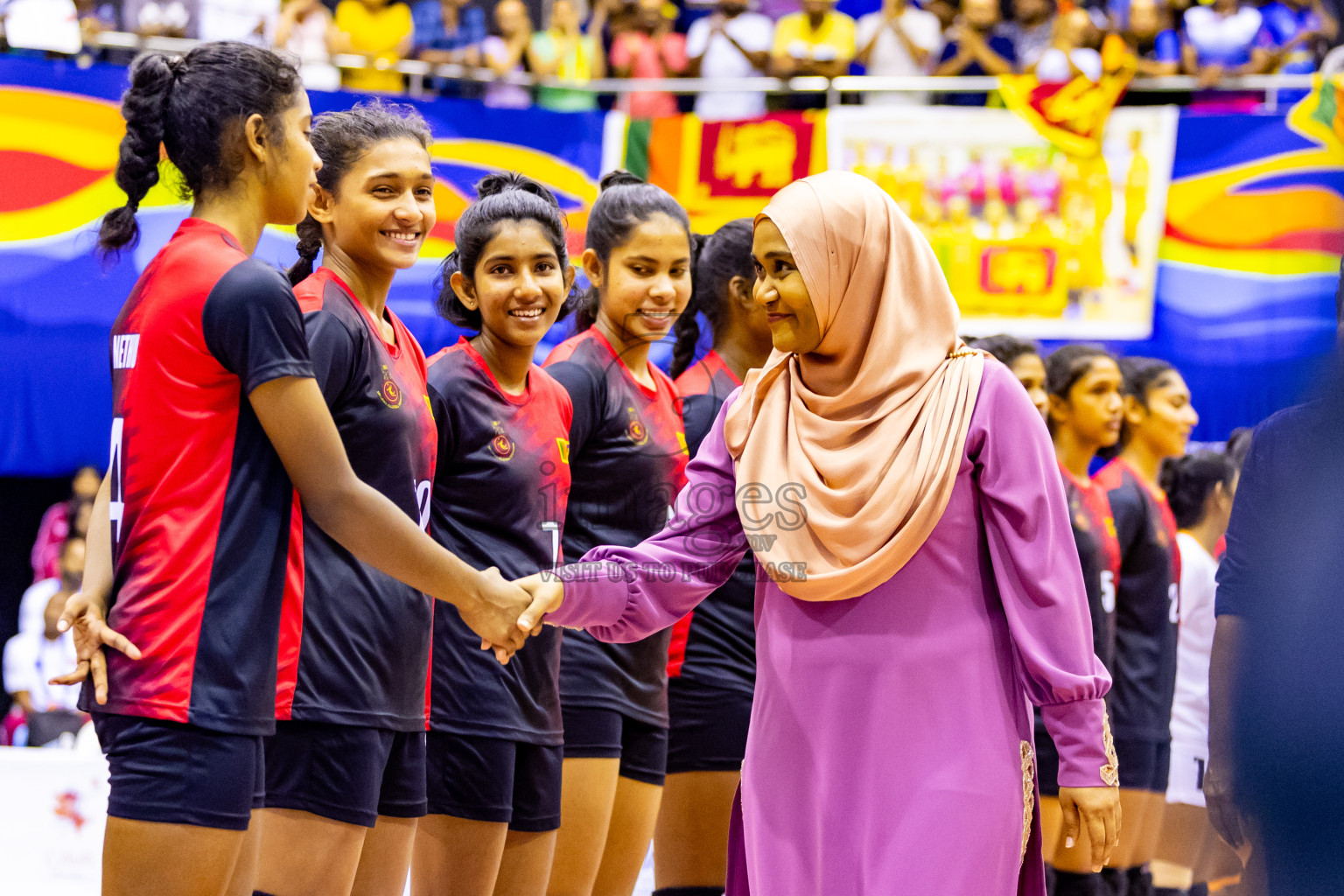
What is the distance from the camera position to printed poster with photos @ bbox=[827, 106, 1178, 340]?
8117 mm

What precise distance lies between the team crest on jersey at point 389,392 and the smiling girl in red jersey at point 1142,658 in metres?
3.10

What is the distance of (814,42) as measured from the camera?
8.98 metres

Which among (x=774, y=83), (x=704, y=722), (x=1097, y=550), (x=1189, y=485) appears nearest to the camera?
(x=704, y=722)

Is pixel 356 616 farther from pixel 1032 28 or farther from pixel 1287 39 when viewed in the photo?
pixel 1287 39

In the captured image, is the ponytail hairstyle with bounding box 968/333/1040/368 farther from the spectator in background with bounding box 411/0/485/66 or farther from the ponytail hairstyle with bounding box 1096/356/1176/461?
the spectator in background with bounding box 411/0/485/66

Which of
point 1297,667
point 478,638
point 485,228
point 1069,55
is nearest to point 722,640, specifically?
point 478,638

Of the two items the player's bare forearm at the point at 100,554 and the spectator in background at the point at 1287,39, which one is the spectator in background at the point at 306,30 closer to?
the spectator in background at the point at 1287,39

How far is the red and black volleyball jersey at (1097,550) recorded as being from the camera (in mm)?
4582

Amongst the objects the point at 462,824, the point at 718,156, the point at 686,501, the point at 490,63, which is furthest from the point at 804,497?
the point at 490,63

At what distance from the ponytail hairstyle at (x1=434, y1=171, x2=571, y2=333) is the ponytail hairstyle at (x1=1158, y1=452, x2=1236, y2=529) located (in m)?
3.62

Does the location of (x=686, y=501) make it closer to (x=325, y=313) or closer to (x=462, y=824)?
(x=325, y=313)

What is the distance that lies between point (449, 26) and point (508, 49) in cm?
42

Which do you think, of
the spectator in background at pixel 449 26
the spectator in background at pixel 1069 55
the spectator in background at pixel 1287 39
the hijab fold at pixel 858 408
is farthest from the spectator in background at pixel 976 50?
the hijab fold at pixel 858 408

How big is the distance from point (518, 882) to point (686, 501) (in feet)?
3.53
